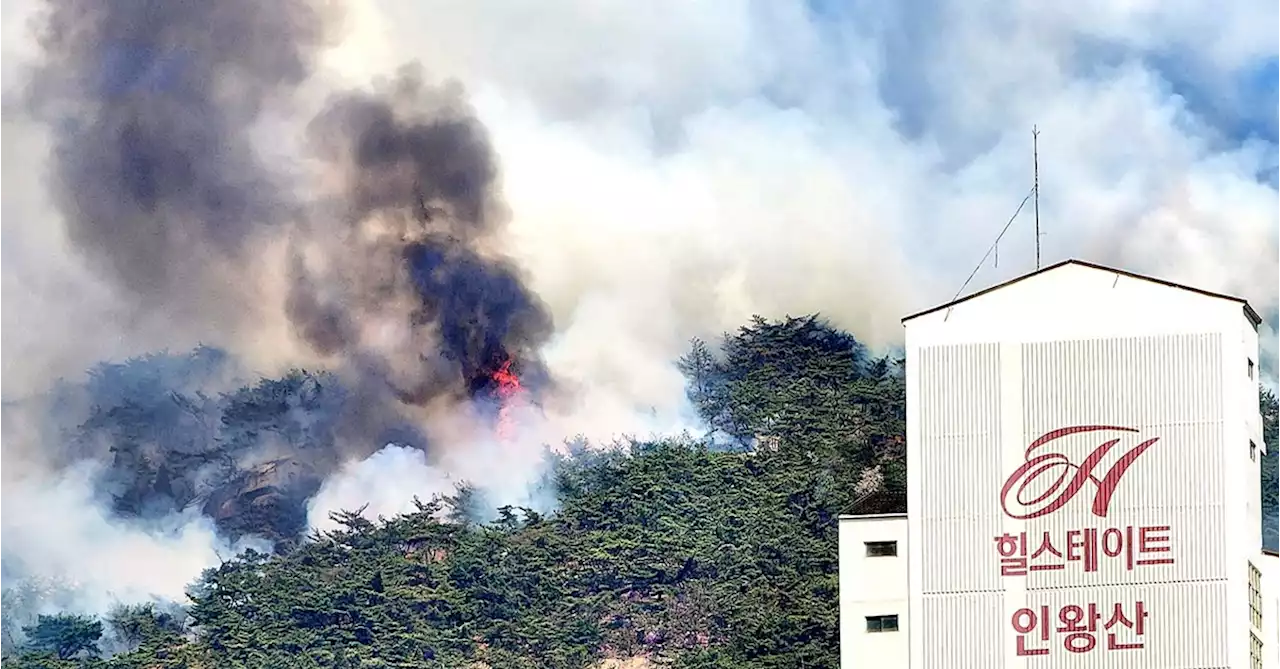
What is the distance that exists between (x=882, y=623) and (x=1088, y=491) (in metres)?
3.82

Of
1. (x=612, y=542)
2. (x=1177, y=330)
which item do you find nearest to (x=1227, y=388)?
(x=1177, y=330)

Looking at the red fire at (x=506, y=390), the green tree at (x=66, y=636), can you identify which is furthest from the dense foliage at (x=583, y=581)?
the red fire at (x=506, y=390)

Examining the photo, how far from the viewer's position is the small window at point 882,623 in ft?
100

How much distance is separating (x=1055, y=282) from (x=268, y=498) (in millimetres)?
24296

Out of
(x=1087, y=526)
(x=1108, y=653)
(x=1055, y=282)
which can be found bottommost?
(x=1108, y=653)

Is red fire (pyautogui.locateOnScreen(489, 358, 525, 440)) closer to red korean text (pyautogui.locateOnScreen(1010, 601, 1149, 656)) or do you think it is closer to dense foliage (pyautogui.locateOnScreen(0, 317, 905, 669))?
dense foliage (pyautogui.locateOnScreen(0, 317, 905, 669))

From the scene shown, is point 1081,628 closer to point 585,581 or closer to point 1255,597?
point 1255,597

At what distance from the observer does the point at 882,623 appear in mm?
30609

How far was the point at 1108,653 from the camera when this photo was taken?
30156 mm

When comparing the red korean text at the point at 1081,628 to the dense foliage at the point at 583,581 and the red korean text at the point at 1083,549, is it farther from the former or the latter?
the dense foliage at the point at 583,581

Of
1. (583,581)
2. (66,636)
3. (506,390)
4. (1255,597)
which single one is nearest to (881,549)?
(1255,597)

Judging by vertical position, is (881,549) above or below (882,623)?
above

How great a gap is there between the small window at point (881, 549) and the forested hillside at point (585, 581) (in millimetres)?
9044

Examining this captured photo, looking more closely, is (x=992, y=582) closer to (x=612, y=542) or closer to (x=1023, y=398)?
(x=1023, y=398)
